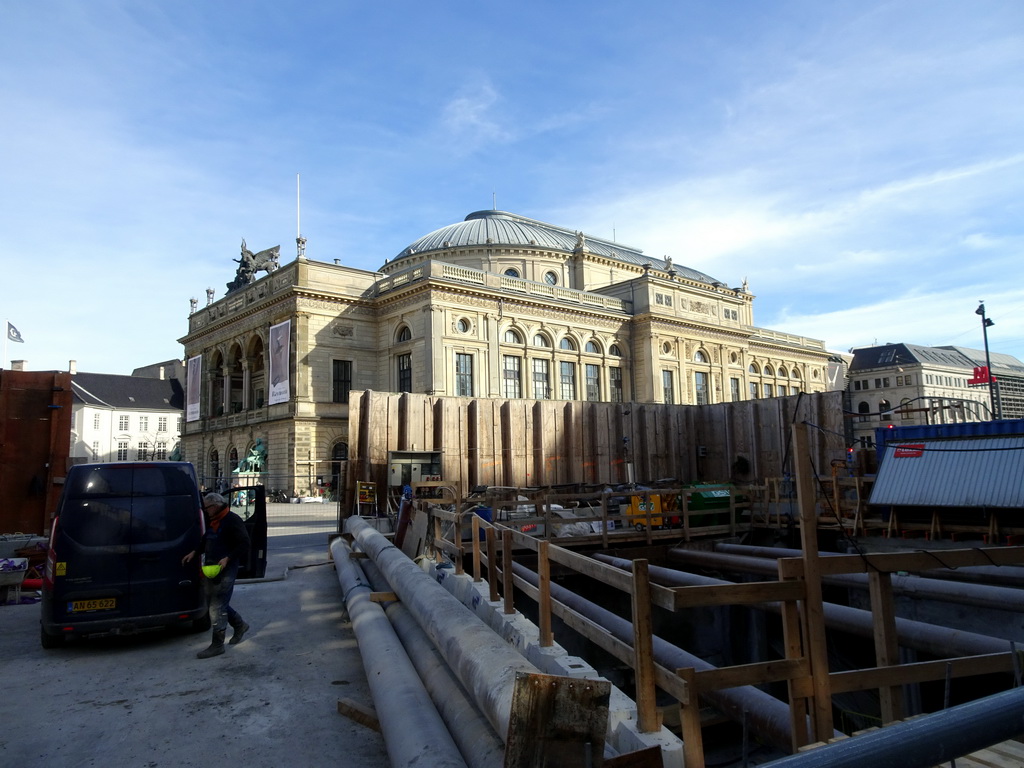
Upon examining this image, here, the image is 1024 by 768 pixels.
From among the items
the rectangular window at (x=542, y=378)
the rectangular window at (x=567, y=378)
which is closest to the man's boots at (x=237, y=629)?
the rectangular window at (x=542, y=378)

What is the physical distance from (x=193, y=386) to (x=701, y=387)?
37.4 meters

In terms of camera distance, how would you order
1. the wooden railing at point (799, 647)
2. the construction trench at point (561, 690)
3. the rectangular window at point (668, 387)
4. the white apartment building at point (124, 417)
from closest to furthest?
the construction trench at point (561, 690)
the wooden railing at point (799, 647)
the rectangular window at point (668, 387)
the white apartment building at point (124, 417)

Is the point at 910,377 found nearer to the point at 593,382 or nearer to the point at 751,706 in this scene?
the point at 593,382

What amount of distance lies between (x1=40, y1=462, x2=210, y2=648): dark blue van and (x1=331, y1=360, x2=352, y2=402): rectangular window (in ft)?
104

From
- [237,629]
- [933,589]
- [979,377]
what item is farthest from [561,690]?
[979,377]

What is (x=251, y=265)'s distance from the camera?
46.7 meters

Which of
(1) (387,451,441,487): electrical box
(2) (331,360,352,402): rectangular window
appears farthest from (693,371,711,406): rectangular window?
(1) (387,451,441,487): electrical box

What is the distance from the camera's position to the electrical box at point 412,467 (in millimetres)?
21703

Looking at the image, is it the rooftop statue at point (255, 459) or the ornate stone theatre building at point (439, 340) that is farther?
the rooftop statue at point (255, 459)

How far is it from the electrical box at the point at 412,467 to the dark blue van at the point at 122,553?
13.4 m

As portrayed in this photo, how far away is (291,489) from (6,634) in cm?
2933

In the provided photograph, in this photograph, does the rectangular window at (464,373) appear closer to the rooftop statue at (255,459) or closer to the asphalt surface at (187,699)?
the rooftop statue at (255,459)

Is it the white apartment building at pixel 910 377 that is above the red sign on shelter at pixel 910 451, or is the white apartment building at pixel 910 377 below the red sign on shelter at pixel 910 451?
above

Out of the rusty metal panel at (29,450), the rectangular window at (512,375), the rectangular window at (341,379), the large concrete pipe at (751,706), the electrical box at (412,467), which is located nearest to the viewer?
the large concrete pipe at (751,706)
